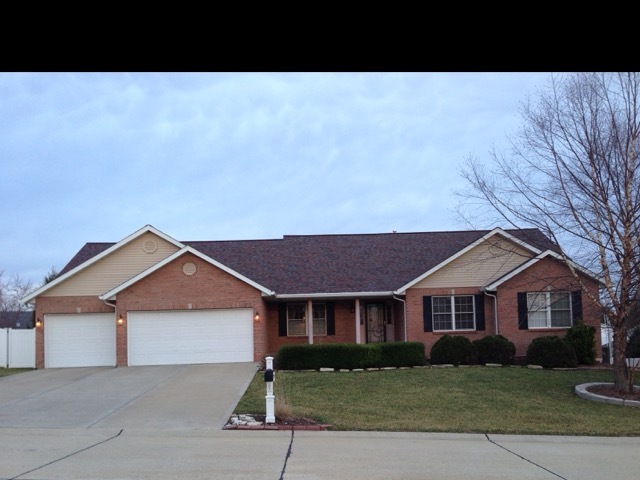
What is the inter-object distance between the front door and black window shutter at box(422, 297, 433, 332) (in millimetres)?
3740

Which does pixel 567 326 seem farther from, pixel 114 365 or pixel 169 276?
pixel 114 365

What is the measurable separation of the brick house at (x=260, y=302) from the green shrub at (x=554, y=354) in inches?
65.4

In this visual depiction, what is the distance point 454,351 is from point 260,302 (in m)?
7.05

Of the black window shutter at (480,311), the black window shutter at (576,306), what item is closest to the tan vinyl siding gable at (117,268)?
the black window shutter at (480,311)

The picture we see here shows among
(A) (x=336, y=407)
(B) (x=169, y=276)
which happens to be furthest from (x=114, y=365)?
(A) (x=336, y=407)

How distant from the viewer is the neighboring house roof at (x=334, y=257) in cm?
2684

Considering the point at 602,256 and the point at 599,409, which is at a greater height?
the point at 602,256

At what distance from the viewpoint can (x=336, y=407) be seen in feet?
49.0

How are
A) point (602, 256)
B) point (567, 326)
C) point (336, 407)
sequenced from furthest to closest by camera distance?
point (567, 326) → point (602, 256) → point (336, 407)

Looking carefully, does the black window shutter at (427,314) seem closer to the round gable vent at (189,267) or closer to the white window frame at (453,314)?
the white window frame at (453,314)

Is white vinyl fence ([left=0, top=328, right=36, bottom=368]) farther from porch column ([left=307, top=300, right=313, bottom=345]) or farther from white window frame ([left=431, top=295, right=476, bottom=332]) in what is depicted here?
white window frame ([left=431, top=295, right=476, bottom=332])
